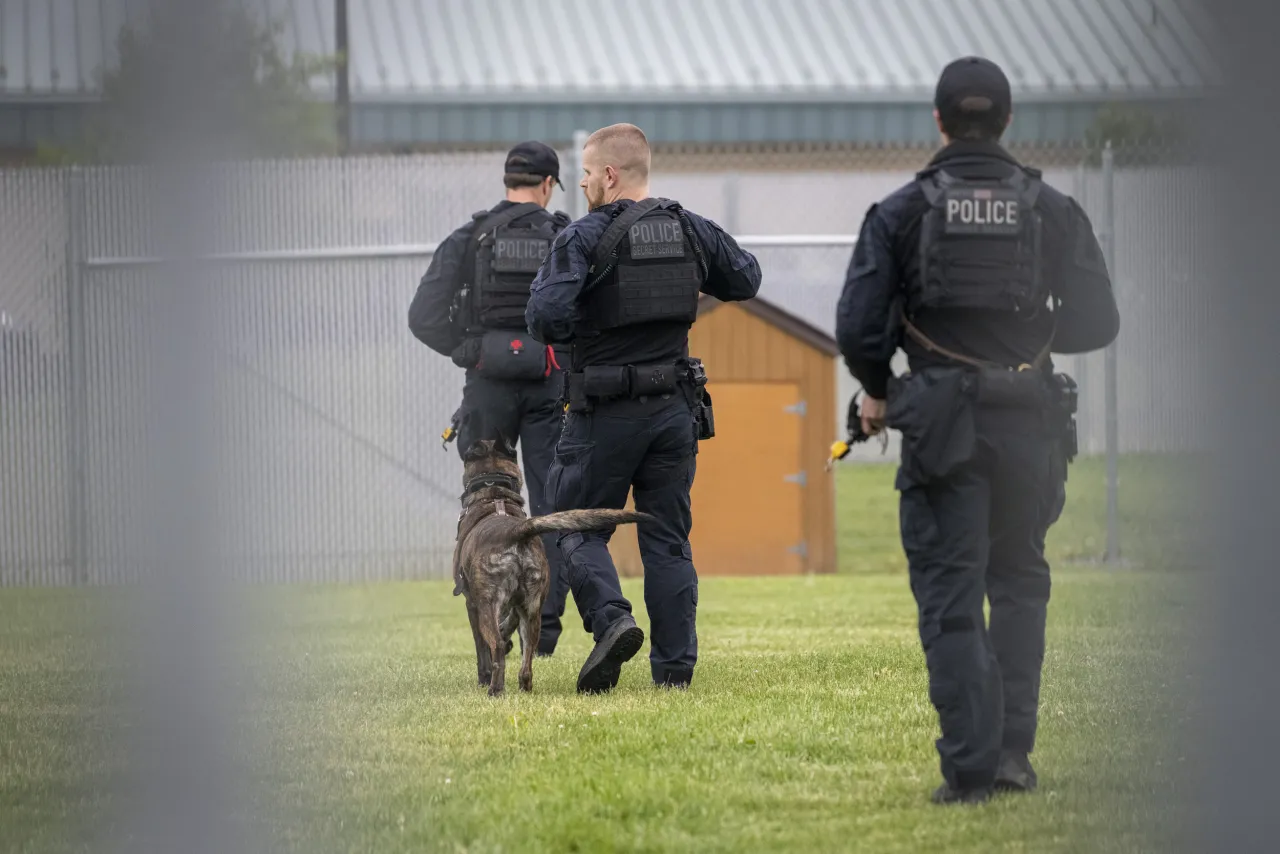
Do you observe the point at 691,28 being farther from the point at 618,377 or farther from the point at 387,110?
the point at 618,377

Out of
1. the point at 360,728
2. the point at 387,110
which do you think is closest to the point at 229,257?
the point at 360,728

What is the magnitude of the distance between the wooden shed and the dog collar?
18.9 ft

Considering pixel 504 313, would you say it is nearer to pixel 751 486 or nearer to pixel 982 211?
pixel 982 211

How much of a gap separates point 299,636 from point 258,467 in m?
2.43

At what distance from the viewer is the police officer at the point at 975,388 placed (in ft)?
12.4

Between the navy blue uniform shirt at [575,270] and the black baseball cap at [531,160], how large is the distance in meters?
1.20

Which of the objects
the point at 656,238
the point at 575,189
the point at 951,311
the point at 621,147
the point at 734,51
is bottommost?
the point at 951,311

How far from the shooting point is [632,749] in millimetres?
4465

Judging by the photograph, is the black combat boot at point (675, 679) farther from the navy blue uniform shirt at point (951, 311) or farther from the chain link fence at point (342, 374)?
the chain link fence at point (342, 374)

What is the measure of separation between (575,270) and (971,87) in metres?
1.92

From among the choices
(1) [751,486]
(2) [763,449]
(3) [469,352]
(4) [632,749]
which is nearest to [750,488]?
(1) [751,486]

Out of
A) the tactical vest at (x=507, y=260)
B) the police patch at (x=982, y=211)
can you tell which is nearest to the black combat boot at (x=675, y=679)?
the tactical vest at (x=507, y=260)

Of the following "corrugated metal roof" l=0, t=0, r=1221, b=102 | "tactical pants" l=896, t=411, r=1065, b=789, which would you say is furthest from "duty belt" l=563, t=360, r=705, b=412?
"corrugated metal roof" l=0, t=0, r=1221, b=102

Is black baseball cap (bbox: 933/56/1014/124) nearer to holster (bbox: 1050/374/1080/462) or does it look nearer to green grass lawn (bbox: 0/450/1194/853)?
holster (bbox: 1050/374/1080/462)
